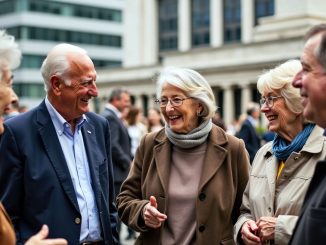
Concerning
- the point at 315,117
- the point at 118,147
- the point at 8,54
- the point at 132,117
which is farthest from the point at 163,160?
the point at 132,117

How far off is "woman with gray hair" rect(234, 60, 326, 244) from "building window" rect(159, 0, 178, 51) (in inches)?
2408

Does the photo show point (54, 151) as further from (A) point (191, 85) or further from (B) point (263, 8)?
(B) point (263, 8)

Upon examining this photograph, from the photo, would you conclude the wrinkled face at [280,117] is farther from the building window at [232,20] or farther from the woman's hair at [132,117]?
the building window at [232,20]

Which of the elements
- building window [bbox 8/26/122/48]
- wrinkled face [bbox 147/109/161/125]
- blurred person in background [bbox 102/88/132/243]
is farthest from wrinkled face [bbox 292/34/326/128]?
building window [bbox 8/26/122/48]

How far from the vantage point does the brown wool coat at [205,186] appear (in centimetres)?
503


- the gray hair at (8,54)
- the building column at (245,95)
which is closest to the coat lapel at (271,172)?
the gray hair at (8,54)

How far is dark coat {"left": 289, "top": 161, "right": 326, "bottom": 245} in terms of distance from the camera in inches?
125

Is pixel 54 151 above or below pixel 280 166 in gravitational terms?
above

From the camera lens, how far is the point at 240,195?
5.29m

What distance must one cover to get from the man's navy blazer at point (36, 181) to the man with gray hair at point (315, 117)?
195 centimetres

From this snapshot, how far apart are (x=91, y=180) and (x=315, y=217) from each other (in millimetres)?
2295

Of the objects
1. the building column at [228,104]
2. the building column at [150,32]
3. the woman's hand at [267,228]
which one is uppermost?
the building column at [150,32]

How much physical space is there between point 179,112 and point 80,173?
842 mm

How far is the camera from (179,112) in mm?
5195
